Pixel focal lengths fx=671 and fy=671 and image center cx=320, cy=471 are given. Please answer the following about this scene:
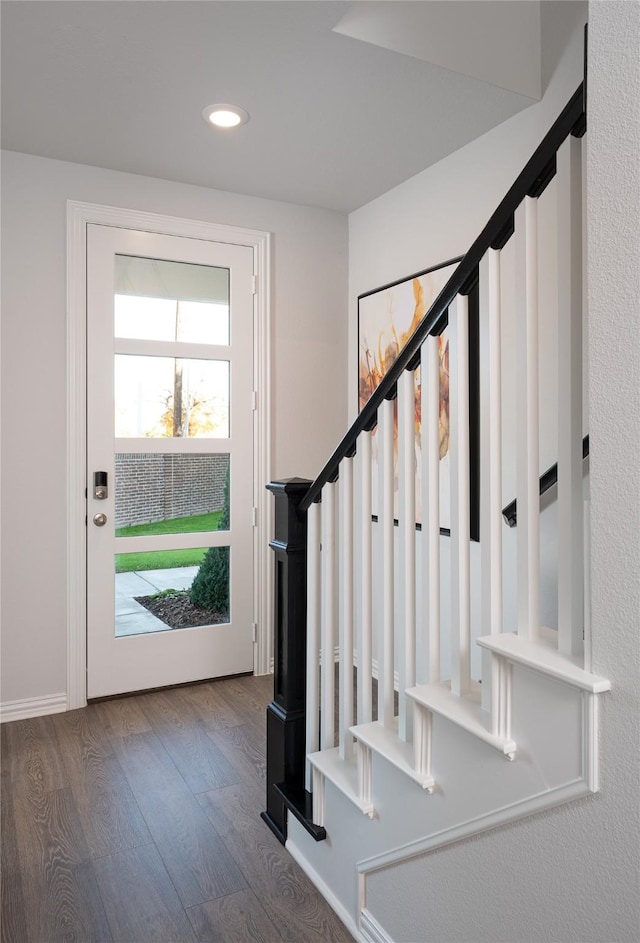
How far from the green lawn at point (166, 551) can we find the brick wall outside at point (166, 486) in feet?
0.10

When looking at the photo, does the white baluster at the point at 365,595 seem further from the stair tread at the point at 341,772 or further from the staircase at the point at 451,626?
the stair tread at the point at 341,772

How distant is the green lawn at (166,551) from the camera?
3.35m

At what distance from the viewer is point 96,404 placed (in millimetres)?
3238

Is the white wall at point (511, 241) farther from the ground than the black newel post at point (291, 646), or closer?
farther from the ground

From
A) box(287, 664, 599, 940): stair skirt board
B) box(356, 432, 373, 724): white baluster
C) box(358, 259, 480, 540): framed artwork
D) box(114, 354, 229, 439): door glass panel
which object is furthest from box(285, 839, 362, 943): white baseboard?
box(114, 354, 229, 439): door glass panel

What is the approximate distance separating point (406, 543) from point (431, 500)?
0.47ft

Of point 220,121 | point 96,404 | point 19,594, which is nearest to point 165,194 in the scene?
point 220,121

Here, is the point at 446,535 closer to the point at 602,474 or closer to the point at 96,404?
the point at 96,404

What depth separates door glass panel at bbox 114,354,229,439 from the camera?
3322mm

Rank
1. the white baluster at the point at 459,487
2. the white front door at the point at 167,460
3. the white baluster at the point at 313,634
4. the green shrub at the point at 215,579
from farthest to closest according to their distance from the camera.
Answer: the green shrub at the point at 215,579 < the white front door at the point at 167,460 < the white baluster at the point at 313,634 < the white baluster at the point at 459,487

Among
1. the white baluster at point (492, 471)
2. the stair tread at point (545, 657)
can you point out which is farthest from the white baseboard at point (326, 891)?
the stair tread at point (545, 657)

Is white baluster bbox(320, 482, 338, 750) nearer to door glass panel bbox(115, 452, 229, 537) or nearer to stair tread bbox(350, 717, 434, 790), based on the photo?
stair tread bbox(350, 717, 434, 790)

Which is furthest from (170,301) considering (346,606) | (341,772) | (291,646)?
(341,772)

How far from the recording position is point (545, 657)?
3.81 ft
